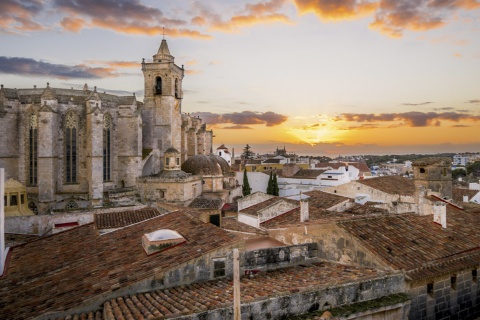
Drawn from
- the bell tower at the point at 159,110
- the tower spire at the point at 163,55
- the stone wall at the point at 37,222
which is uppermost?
the tower spire at the point at 163,55

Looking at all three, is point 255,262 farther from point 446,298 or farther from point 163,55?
point 163,55

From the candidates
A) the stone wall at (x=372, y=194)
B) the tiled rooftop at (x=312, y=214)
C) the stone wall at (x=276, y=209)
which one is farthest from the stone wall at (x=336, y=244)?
the stone wall at (x=372, y=194)

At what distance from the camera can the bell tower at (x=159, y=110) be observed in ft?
129

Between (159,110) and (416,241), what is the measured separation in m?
32.6

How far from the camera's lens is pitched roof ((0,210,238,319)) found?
27.2 ft

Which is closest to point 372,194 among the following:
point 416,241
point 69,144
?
point 416,241

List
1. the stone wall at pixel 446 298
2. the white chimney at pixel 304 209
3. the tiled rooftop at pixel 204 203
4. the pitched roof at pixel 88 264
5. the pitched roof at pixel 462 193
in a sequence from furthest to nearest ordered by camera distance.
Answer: the tiled rooftop at pixel 204 203, the pitched roof at pixel 462 193, the white chimney at pixel 304 209, the stone wall at pixel 446 298, the pitched roof at pixel 88 264

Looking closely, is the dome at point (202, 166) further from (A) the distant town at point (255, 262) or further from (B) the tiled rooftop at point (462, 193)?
(B) the tiled rooftop at point (462, 193)

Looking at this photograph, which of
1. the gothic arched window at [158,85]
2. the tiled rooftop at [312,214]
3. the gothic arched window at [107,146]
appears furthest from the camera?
the gothic arched window at [158,85]

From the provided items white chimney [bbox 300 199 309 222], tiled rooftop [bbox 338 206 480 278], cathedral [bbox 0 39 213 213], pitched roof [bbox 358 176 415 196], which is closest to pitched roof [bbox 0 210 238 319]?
tiled rooftop [bbox 338 206 480 278]

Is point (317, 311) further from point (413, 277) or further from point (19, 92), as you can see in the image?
point (19, 92)

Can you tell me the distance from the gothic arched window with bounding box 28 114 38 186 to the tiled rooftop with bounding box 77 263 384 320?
93.2 feet

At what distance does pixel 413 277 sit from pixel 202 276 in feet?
16.3

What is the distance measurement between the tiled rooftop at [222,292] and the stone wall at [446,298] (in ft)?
5.01
